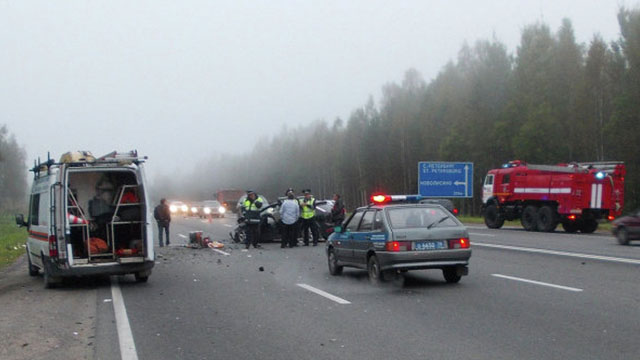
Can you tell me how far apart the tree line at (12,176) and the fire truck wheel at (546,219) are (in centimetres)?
8987

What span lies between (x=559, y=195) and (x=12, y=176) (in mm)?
112448

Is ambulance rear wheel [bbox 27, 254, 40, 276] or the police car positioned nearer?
the police car

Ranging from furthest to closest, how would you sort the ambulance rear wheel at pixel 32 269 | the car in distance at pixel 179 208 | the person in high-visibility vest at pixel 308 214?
the car in distance at pixel 179 208 < the person in high-visibility vest at pixel 308 214 < the ambulance rear wheel at pixel 32 269

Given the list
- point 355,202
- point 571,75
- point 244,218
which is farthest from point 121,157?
point 355,202

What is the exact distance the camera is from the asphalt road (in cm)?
732

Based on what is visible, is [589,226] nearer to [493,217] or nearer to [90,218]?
[493,217]

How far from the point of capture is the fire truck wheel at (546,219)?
29.9 metres

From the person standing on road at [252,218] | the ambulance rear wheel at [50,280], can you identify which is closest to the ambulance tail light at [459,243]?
the ambulance rear wheel at [50,280]

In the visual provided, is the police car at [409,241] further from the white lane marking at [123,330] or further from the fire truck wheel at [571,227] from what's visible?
the fire truck wheel at [571,227]

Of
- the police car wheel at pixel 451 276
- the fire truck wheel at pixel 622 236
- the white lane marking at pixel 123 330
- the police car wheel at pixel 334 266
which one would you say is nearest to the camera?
the white lane marking at pixel 123 330

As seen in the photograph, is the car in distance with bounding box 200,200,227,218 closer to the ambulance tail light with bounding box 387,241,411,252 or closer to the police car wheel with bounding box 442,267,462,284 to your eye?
the police car wheel with bounding box 442,267,462,284

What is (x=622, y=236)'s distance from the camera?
21031mm

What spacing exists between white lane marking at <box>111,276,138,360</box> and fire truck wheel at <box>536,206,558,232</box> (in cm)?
2148

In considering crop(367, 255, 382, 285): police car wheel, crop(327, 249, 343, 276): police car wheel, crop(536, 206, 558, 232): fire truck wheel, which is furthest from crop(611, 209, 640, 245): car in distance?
crop(367, 255, 382, 285): police car wheel
